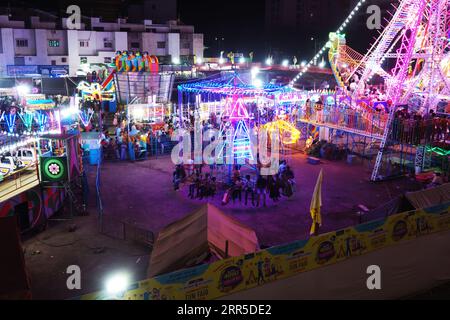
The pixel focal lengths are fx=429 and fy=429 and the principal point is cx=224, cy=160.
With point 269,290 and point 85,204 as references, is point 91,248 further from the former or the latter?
point 269,290

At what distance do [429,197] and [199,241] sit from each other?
20.1 ft

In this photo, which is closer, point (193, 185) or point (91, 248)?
point (91, 248)

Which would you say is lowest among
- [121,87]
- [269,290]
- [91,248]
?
[91,248]

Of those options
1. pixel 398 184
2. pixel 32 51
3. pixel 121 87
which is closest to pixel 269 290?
pixel 398 184

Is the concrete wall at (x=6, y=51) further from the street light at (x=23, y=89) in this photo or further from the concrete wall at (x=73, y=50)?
the street light at (x=23, y=89)

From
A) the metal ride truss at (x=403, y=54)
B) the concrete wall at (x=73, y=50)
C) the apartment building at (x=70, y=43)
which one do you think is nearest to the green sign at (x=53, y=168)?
the metal ride truss at (x=403, y=54)

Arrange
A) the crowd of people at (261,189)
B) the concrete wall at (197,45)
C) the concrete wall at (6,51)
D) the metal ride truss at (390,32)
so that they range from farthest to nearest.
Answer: the concrete wall at (197,45), the concrete wall at (6,51), the metal ride truss at (390,32), the crowd of people at (261,189)

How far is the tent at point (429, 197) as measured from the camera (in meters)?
10.6

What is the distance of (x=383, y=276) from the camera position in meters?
8.66

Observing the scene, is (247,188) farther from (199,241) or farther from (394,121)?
(394,121)

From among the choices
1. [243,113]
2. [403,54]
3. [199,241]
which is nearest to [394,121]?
[403,54]

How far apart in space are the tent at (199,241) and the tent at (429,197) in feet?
14.1

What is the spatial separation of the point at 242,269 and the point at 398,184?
40.7 ft

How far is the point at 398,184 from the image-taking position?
57.3ft
